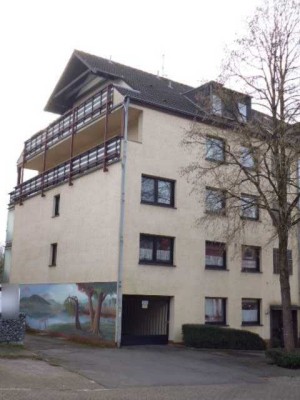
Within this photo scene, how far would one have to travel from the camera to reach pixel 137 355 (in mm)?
18812

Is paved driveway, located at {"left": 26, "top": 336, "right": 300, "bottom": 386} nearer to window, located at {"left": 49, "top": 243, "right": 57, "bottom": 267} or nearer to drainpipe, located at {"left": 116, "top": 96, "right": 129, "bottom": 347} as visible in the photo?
drainpipe, located at {"left": 116, "top": 96, "right": 129, "bottom": 347}

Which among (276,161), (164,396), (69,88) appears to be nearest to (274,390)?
(164,396)

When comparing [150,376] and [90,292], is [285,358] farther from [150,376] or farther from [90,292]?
[90,292]

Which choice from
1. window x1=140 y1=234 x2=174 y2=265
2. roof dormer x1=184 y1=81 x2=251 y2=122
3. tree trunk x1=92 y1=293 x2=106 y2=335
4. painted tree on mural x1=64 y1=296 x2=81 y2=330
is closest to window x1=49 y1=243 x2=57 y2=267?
painted tree on mural x1=64 y1=296 x2=81 y2=330

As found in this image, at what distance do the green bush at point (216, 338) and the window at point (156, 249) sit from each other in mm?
3076

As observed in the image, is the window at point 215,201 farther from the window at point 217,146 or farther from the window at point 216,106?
the window at point 216,106

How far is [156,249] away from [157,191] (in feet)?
8.63

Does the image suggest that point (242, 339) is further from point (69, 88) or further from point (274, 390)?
point (69, 88)

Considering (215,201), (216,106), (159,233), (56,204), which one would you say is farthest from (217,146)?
(56,204)

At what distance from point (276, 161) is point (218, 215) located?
411cm

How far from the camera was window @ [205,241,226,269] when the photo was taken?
25.1 metres

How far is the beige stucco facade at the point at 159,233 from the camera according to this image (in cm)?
2267

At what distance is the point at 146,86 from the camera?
87.4ft

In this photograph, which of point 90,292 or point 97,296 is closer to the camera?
point 97,296
